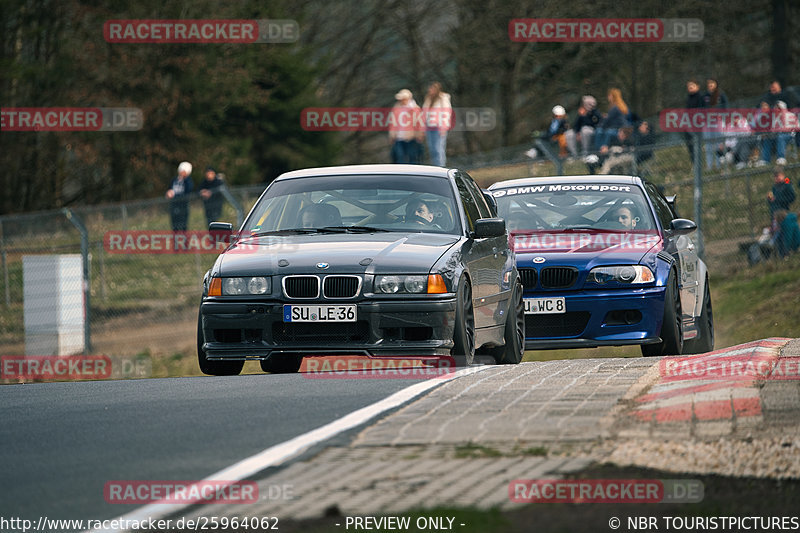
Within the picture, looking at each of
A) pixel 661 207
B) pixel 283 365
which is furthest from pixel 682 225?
pixel 283 365

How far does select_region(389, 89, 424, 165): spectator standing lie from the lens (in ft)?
81.9

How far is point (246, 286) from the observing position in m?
10.5

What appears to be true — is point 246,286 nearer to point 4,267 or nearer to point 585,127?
point 4,267

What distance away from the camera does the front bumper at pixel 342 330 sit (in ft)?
33.6

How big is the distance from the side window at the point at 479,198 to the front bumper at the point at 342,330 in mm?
2419

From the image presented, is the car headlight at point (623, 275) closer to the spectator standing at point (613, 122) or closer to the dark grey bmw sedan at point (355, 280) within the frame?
the dark grey bmw sedan at point (355, 280)

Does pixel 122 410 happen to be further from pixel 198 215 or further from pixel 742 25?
pixel 742 25

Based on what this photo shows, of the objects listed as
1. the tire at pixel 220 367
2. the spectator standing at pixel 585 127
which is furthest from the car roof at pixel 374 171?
the spectator standing at pixel 585 127

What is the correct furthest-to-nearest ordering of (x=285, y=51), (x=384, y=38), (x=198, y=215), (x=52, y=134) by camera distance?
(x=384, y=38), (x=285, y=51), (x=52, y=134), (x=198, y=215)

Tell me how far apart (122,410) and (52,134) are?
34.4m

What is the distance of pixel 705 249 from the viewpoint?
2267 centimetres

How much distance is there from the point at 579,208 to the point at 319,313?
4.72 m

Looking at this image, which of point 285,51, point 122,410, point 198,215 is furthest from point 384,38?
point 122,410

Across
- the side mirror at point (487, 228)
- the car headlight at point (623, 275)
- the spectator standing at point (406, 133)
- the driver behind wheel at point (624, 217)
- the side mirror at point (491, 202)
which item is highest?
the spectator standing at point (406, 133)
